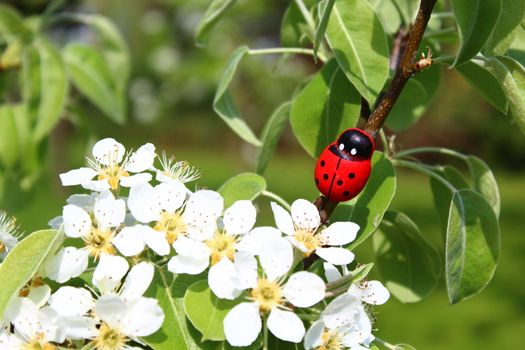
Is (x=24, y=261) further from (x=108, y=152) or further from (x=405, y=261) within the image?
(x=405, y=261)

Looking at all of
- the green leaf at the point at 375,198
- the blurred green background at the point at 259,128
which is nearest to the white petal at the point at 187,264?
the green leaf at the point at 375,198

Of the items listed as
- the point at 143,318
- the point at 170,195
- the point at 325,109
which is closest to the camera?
the point at 143,318

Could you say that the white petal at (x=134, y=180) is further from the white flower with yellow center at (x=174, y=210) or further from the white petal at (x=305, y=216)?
the white petal at (x=305, y=216)

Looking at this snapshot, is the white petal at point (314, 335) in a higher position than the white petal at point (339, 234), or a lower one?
lower

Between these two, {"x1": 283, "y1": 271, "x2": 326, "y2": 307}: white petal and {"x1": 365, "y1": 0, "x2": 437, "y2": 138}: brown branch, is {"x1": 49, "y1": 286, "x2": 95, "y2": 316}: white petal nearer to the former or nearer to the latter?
{"x1": 283, "y1": 271, "x2": 326, "y2": 307}: white petal

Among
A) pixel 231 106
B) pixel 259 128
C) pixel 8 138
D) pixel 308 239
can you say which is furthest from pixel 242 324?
pixel 259 128

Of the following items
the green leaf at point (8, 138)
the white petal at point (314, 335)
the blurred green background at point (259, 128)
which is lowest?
the blurred green background at point (259, 128)
